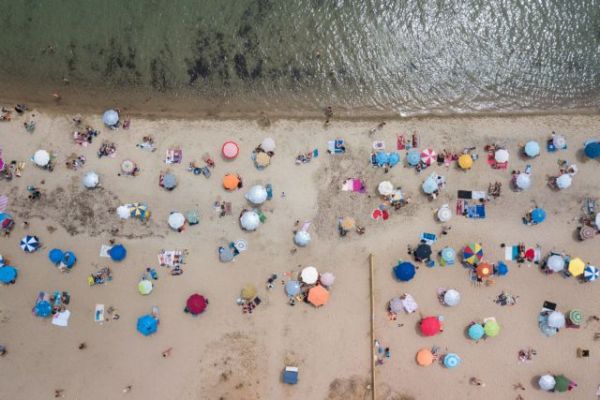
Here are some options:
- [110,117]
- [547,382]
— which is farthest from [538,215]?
[110,117]

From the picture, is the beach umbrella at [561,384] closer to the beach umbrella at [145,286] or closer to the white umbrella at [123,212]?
the beach umbrella at [145,286]

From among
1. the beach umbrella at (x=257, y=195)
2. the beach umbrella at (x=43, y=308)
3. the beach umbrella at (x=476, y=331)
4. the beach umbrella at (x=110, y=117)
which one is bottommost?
the beach umbrella at (x=476, y=331)

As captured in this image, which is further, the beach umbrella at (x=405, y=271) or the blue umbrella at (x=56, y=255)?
the blue umbrella at (x=56, y=255)

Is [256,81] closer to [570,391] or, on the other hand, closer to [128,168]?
[128,168]

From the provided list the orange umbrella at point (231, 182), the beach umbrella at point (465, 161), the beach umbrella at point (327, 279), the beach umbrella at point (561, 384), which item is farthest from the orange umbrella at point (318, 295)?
the beach umbrella at point (561, 384)

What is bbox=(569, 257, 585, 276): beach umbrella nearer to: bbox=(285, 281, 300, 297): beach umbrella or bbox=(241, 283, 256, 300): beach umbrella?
bbox=(285, 281, 300, 297): beach umbrella

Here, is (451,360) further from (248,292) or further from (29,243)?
(29,243)

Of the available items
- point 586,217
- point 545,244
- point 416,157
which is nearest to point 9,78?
point 416,157
